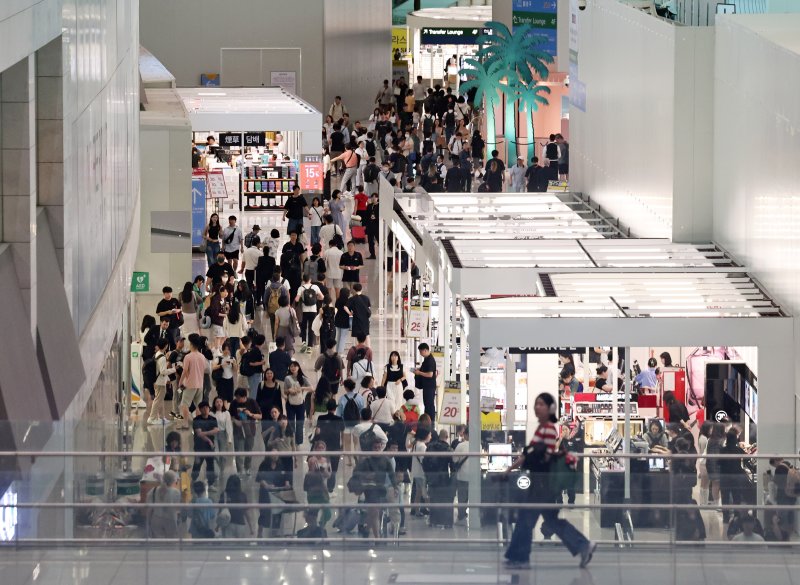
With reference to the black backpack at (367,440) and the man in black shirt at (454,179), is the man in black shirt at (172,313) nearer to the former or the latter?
the black backpack at (367,440)

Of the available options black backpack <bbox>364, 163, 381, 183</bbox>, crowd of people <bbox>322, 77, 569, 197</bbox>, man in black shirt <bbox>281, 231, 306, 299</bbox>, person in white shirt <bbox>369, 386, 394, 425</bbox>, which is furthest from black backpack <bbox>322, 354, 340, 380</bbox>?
black backpack <bbox>364, 163, 381, 183</bbox>

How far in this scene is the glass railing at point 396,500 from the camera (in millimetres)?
10516

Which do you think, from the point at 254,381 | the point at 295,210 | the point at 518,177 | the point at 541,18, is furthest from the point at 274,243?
the point at 541,18

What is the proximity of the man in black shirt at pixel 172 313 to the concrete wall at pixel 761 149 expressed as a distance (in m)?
6.48

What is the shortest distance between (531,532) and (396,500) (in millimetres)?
895

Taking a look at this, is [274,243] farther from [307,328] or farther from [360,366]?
[360,366]

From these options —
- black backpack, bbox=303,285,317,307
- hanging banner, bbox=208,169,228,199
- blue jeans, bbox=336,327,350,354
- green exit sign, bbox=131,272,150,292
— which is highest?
hanging banner, bbox=208,169,228,199

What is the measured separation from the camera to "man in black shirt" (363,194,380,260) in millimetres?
30328

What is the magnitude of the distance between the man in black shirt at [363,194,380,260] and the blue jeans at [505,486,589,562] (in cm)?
1996

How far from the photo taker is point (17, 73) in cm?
1305

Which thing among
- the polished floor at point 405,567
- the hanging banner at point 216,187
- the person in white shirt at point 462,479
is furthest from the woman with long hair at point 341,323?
the polished floor at point 405,567

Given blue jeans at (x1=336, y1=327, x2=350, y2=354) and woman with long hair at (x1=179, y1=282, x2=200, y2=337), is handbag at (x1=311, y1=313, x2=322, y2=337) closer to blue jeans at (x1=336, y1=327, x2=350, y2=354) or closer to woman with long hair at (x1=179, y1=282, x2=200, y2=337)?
blue jeans at (x1=336, y1=327, x2=350, y2=354)

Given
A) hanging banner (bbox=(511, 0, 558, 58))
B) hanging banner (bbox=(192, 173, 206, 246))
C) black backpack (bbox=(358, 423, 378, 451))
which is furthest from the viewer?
hanging banner (bbox=(511, 0, 558, 58))

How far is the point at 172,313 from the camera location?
70.7 feet
